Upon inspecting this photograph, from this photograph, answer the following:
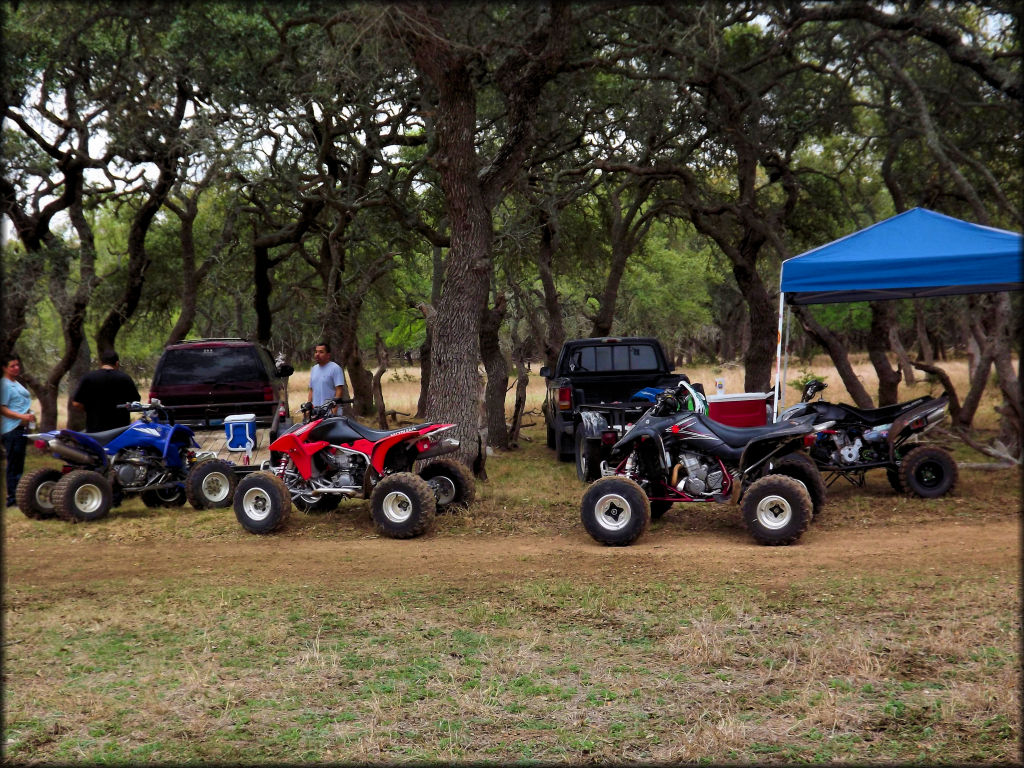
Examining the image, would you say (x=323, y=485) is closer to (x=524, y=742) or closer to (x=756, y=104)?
(x=524, y=742)

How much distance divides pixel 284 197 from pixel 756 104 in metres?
9.29

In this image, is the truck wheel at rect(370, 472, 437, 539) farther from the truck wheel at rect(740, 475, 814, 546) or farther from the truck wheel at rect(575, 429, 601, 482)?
the truck wheel at rect(740, 475, 814, 546)

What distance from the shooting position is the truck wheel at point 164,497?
10680 mm

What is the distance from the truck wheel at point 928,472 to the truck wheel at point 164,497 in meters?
8.34

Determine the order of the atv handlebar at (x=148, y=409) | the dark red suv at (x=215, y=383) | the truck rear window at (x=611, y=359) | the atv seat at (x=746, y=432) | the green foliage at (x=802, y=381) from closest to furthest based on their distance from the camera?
the atv seat at (x=746, y=432) < the atv handlebar at (x=148, y=409) < the dark red suv at (x=215, y=383) < the truck rear window at (x=611, y=359) < the green foliage at (x=802, y=381)

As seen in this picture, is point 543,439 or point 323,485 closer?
point 323,485

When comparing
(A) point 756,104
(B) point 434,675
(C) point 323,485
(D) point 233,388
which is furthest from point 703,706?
(A) point 756,104

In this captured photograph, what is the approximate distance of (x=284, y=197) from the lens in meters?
18.2

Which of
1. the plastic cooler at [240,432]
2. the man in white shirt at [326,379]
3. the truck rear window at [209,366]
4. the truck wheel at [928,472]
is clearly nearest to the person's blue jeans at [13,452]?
the truck rear window at [209,366]

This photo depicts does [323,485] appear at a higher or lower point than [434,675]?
higher

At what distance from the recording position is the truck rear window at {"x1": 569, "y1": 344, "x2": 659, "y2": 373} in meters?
→ 14.6

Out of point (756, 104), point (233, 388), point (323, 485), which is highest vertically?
point (756, 104)

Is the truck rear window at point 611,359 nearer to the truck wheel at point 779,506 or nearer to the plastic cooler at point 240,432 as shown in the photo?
the plastic cooler at point 240,432

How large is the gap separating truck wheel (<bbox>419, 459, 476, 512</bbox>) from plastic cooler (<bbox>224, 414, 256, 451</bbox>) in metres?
2.33
